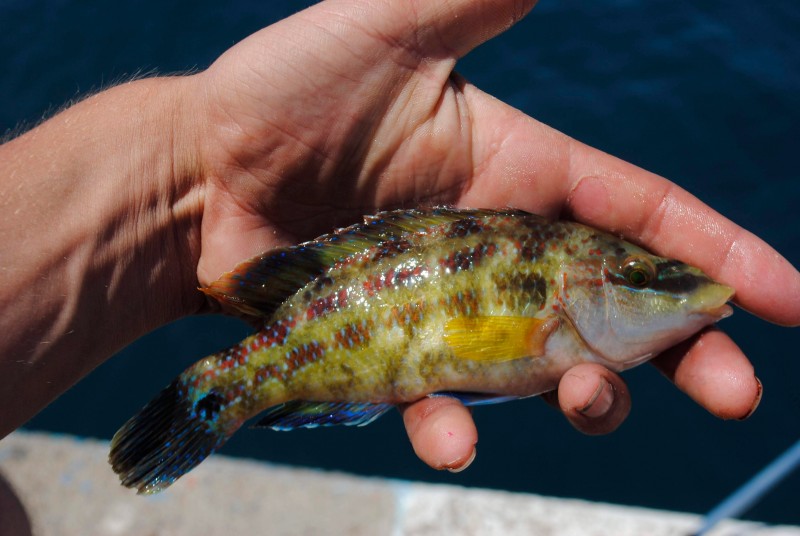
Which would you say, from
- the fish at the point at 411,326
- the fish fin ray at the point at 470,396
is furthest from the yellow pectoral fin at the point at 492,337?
the fish fin ray at the point at 470,396

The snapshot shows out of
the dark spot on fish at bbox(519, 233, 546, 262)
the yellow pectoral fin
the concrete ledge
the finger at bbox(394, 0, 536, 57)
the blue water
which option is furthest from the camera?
the blue water

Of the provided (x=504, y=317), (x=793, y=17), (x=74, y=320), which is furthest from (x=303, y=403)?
(x=793, y=17)

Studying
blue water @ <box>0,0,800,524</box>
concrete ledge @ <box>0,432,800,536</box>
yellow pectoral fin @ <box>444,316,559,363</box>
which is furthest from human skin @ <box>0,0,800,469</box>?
blue water @ <box>0,0,800,524</box>

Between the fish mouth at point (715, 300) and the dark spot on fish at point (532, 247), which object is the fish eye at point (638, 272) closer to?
the fish mouth at point (715, 300)

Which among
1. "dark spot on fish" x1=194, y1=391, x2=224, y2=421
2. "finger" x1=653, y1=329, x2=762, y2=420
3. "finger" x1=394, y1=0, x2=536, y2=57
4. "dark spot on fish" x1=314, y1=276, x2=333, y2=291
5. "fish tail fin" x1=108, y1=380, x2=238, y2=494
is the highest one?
"finger" x1=394, y1=0, x2=536, y2=57

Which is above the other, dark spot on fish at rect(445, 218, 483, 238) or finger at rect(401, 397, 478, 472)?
dark spot on fish at rect(445, 218, 483, 238)

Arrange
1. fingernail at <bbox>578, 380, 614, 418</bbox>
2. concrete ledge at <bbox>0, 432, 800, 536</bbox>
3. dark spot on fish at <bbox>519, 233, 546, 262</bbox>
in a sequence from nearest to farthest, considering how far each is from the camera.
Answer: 1. fingernail at <bbox>578, 380, 614, 418</bbox>
2. dark spot on fish at <bbox>519, 233, 546, 262</bbox>
3. concrete ledge at <bbox>0, 432, 800, 536</bbox>

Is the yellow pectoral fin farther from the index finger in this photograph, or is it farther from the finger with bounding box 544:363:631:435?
the index finger
